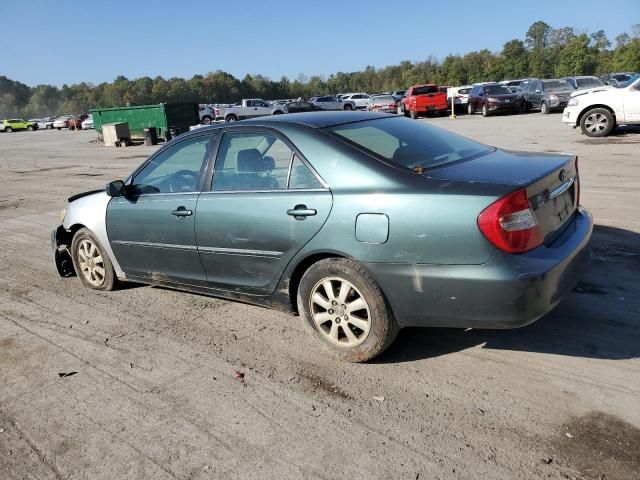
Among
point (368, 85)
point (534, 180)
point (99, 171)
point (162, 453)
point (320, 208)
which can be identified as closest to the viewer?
point (162, 453)

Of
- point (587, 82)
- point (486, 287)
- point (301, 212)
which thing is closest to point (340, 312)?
point (301, 212)

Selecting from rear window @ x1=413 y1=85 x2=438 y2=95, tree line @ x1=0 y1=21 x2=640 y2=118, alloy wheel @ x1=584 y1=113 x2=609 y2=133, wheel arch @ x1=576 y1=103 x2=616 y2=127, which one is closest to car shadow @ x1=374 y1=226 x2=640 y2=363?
wheel arch @ x1=576 y1=103 x2=616 y2=127

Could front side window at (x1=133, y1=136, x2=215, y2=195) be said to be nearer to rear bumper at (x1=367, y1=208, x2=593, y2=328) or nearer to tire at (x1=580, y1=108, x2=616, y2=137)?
rear bumper at (x1=367, y1=208, x2=593, y2=328)

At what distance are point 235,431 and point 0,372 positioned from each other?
207 cm

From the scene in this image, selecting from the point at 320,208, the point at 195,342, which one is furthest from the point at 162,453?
the point at 320,208

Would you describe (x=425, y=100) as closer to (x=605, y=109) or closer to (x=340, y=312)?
(x=605, y=109)

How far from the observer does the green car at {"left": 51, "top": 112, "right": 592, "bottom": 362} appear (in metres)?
3.01

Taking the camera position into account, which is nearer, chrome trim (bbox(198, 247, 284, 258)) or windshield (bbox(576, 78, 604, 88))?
chrome trim (bbox(198, 247, 284, 258))

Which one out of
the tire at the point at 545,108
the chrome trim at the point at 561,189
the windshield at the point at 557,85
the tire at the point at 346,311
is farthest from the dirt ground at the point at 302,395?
the windshield at the point at 557,85

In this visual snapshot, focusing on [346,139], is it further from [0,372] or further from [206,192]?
[0,372]

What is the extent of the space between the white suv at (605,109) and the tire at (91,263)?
13.0m

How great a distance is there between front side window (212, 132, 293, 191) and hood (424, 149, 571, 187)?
1.08 m

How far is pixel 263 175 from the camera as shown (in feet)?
13.0

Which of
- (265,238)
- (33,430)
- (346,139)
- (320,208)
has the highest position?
(346,139)
